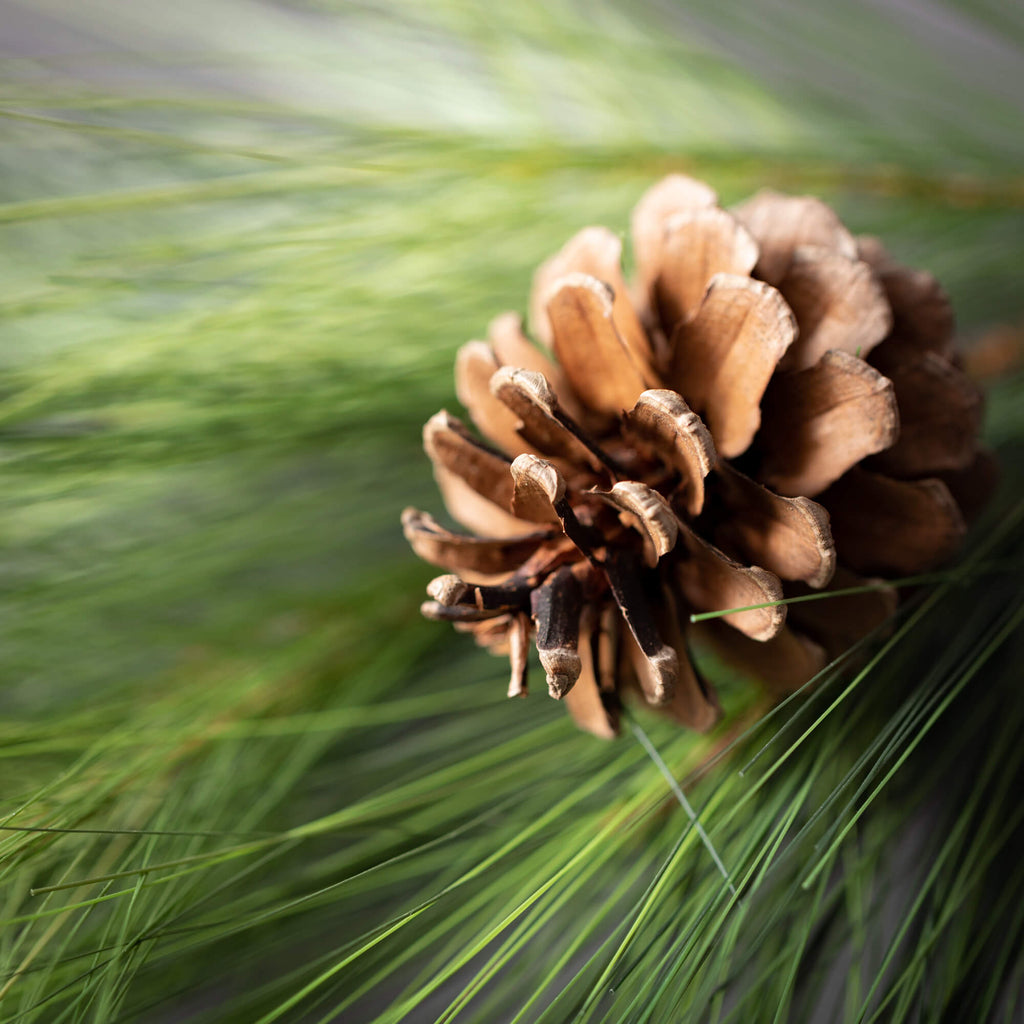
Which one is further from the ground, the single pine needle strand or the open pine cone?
the open pine cone

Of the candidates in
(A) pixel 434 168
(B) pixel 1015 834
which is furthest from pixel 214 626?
(B) pixel 1015 834

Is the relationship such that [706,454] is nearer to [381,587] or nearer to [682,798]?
[682,798]

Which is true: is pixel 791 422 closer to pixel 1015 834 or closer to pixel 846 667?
pixel 846 667

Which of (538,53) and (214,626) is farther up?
(538,53)

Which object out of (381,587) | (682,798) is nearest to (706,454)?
(682,798)

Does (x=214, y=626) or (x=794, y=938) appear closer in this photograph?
(x=794, y=938)
